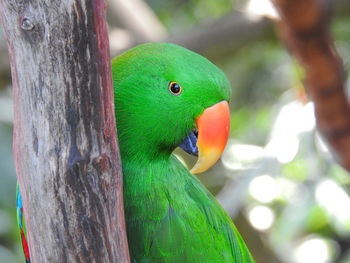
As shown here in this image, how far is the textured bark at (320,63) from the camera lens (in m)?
0.96

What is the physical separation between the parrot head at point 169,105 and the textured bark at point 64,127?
18cm

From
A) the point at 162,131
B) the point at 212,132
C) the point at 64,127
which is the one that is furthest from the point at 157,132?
the point at 64,127

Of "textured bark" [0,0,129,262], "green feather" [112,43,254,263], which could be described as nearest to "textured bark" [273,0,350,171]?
"green feather" [112,43,254,263]

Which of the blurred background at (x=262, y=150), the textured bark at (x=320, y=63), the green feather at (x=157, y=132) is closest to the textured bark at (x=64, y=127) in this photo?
the green feather at (x=157, y=132)

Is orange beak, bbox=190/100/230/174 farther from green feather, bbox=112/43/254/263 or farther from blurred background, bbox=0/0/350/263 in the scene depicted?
blurred background, bbox=0/0/350/263

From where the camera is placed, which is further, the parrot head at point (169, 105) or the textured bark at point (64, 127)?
the parrot head at point (169, 105)

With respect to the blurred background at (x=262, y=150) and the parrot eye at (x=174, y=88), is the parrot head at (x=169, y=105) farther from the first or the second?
the blurred background at (x=262, y=150)

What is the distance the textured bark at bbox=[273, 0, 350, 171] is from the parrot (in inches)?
7.0

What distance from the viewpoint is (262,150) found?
2.34 m

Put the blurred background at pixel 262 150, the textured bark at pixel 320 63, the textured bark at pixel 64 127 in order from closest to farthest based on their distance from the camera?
the textured bark at pixel 64 127 < the textured bark at pixel 320 63 < the blurred background at pixel 262 150

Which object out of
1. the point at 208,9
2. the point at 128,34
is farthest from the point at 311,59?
the point at 208,9

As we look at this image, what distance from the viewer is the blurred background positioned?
2.17 metres

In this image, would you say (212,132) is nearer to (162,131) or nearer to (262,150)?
(162,131)

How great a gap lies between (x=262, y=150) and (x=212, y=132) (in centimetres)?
138
